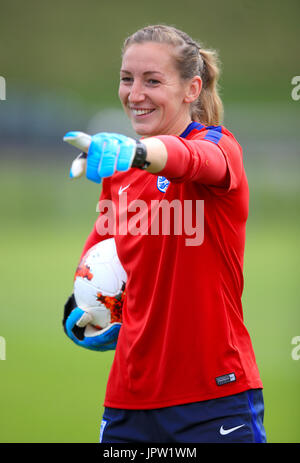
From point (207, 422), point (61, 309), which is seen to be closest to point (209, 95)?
point (207, 422)

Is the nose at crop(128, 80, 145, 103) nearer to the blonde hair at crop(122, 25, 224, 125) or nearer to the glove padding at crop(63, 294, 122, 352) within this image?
the blonde hair at crop(122, 25, 224, 125)

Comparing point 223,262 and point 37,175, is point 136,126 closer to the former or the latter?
point 223,262

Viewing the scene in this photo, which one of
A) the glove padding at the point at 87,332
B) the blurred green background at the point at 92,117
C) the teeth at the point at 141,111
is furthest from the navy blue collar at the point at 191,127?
the blurred green background at the point at 92,117

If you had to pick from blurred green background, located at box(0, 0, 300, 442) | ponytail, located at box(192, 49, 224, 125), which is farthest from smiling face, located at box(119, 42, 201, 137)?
blurred green background, located at box(0, 0, 300, 442)

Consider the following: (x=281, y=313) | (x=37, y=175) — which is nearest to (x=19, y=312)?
(x=281, y=313)

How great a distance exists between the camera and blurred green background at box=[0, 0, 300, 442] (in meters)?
9.39

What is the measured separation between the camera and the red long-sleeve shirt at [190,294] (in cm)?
161

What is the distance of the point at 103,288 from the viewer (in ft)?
6.49

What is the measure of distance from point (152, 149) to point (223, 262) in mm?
458

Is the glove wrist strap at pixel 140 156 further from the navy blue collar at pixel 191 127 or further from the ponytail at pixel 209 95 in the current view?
the ponytail at pixel 209 95

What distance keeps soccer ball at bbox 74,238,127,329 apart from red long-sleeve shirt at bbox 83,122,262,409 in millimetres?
245

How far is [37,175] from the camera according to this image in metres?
13.1

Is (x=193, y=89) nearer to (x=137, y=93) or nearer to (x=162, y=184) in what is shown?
(x=137, y=93)

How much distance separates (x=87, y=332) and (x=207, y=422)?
0.56m
